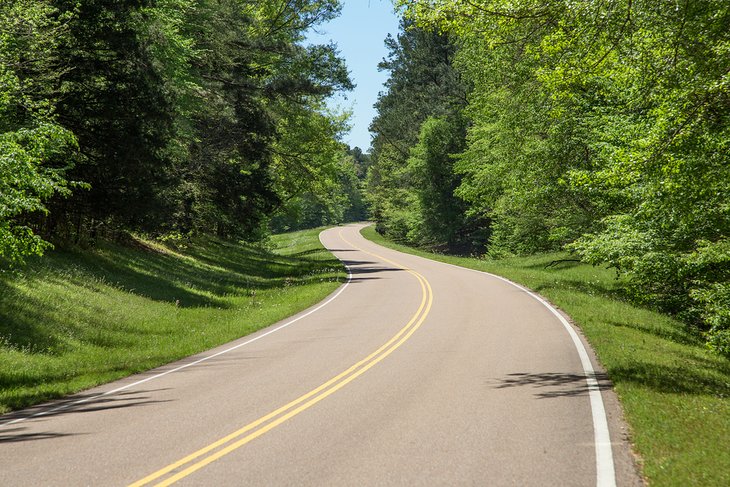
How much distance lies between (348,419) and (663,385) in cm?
529

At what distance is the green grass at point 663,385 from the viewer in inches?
253

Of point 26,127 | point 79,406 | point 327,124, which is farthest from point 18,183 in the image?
point 327,124

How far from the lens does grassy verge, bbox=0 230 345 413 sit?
12164 millimetres

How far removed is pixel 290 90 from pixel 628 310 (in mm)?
21833

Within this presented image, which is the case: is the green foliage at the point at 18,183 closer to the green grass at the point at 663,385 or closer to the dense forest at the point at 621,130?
the dense forest at the point at 621,130

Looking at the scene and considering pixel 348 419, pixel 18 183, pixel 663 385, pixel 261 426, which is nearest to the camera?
pixel 261 426

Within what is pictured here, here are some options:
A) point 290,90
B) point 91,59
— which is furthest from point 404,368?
point 290,90

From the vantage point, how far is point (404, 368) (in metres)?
11.6

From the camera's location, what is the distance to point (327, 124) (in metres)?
42.8

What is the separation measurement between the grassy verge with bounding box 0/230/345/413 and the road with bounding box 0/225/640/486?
3.69 feet

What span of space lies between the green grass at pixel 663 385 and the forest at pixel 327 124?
45.3 inches

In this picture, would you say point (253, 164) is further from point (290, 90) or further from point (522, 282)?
point (522, 282)

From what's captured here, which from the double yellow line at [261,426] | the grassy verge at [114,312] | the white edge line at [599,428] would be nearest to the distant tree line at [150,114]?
the grassy verge at [114,312]

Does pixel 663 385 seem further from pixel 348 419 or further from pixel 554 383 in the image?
pixel 348 419
